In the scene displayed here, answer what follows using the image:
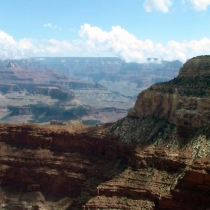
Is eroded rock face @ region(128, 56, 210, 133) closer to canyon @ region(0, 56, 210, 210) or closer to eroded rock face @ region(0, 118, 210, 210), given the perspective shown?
canyon @ region(0, 56, 210, 210)

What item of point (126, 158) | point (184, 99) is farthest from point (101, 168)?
point (184, 99)

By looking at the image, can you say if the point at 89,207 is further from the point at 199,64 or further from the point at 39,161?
the point at 199,64

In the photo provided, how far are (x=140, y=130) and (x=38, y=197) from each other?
22.9 meters

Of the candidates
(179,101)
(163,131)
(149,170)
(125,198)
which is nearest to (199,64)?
(179,101)

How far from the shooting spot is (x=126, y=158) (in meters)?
78.4

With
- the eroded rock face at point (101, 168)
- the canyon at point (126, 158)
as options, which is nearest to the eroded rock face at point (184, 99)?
the canyon at point (126, 158)

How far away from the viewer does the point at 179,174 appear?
216 feet

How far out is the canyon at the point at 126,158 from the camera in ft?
214

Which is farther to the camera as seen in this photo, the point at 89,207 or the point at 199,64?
the point at 199,64

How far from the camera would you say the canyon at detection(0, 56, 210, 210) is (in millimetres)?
65125

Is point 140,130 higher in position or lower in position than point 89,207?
higher

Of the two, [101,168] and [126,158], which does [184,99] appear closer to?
[126,158]

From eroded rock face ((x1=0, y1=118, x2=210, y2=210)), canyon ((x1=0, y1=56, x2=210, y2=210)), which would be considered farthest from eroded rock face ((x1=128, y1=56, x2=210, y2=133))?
eroded rock face ((x1=0, y1=118, x2=210, y2=210))

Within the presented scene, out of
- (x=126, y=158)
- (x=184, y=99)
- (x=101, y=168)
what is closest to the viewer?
(x=184, y=99)
